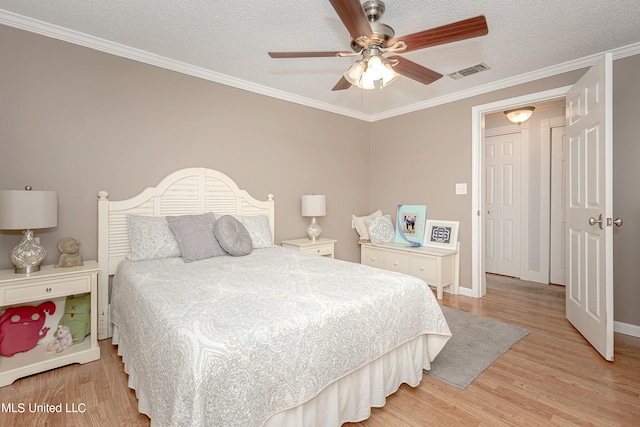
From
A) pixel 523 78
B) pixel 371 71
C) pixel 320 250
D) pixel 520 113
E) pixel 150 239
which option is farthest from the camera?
pixel 520 113

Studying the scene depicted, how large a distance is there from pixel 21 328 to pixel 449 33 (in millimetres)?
3288

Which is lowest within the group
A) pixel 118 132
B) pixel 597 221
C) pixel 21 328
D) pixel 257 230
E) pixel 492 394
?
pixel 492 394

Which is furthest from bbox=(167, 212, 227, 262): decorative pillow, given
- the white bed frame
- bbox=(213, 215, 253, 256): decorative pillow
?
the white bed frame

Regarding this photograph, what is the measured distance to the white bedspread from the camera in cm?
108

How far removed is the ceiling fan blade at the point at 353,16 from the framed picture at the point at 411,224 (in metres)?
2.87

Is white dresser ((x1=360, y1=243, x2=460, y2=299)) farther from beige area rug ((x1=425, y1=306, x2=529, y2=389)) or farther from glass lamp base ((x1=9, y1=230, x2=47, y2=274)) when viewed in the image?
glass lamp base ((x1=9, y1=230, x2=47, y2=274))

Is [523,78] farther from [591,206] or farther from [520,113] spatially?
[591,206]

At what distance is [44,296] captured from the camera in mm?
2021

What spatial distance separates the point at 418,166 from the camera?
4.21 metres

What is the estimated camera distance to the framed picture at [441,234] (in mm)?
3803

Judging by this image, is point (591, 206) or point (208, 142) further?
point (208, 142)

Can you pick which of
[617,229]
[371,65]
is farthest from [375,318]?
[617,229]

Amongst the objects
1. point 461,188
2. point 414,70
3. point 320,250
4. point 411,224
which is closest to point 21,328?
point 320,250

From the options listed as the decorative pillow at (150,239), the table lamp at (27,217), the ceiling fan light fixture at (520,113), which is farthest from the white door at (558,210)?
the table lamp at (27,217)
